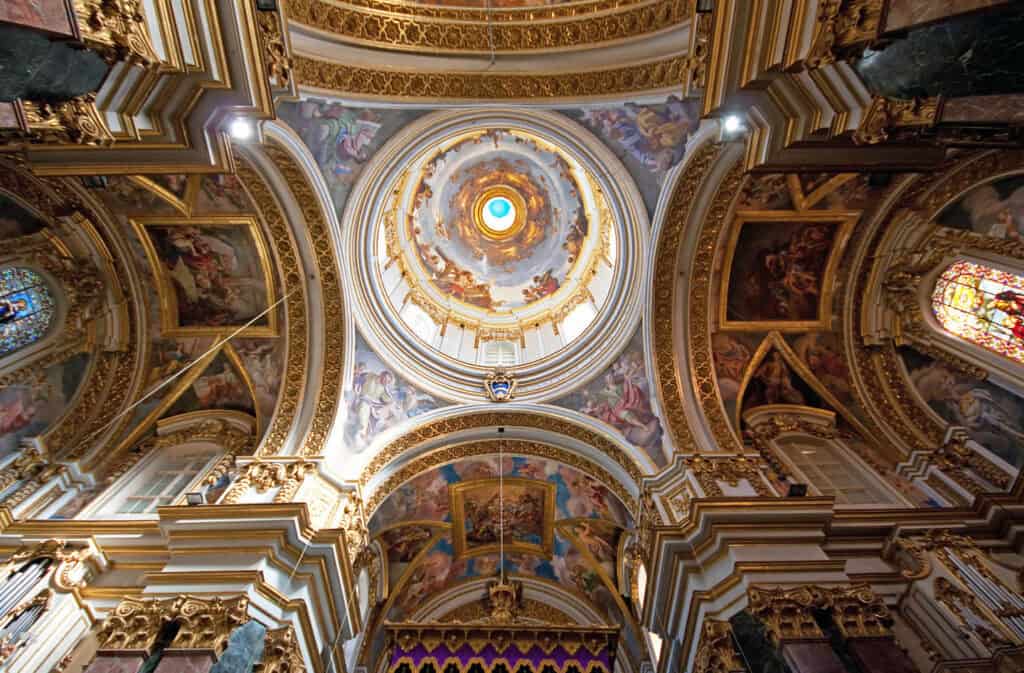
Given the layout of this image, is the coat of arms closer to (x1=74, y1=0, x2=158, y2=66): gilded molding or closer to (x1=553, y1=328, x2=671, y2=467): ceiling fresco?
(x1=553, y1=328, x2=671, y2=467): ceiling fresco

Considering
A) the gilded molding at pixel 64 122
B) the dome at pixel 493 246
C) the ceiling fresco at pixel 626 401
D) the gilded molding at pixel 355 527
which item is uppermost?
the dome at pixel 493 246

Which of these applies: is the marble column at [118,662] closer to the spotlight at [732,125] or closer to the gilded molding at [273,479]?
the gilded molding at [273,479]

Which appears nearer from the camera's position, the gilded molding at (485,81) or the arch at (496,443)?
the gilded molding at (485,81)

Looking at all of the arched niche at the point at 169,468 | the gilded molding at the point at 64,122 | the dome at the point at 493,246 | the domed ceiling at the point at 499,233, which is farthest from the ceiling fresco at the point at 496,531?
the gilded molding at the point at 64,122

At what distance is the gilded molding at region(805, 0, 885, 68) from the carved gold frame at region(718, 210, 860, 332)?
258 inches

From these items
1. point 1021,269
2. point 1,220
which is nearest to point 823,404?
point 1021,269

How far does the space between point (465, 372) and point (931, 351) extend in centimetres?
969

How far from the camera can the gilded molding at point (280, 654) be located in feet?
20.6

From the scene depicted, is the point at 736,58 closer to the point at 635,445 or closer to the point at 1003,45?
the point at 1003,45

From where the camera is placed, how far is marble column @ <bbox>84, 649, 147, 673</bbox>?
5516 mm

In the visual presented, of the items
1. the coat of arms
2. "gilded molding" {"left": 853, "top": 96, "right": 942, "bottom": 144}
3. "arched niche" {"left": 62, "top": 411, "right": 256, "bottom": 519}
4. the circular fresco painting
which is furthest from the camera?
the circular fresco painting

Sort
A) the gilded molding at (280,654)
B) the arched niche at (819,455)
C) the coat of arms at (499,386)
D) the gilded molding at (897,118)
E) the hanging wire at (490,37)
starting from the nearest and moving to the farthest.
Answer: the gilded molding at (897,118)
the gilded molding at (280,654)
the hanging wire at (490,37)
the arched niche at (819,455)
the coat of arms at (499,386)

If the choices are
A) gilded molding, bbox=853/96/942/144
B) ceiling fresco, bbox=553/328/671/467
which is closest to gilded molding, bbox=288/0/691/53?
gilded molding, bbox=853/96/942/144

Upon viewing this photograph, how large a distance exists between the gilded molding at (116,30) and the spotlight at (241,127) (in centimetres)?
145
